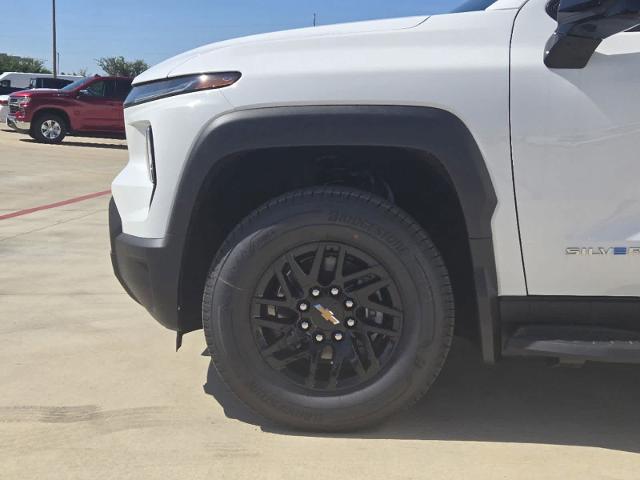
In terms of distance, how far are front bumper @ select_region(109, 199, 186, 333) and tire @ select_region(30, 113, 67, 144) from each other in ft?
51.7

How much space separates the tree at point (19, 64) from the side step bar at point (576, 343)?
73.4 m

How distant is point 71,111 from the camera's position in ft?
56.2

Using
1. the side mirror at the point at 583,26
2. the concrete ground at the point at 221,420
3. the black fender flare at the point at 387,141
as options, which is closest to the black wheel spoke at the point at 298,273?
the black fender flare at the point at 387,141

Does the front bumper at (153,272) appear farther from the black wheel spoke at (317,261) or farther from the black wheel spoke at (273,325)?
the black wheel spoke at (317,261)

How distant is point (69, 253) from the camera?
5.68 m

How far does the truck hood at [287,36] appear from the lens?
2.56 metres

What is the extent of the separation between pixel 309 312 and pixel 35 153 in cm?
1351

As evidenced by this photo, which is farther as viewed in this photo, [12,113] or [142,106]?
[12,113]

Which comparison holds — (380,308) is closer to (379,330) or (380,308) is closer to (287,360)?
(379,330)

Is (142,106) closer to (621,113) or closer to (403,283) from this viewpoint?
(403,283)

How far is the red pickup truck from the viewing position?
1698 centimetres

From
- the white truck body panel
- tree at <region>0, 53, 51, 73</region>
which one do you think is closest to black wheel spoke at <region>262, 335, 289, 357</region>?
the white truck body panel

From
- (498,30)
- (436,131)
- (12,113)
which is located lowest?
(436,131)

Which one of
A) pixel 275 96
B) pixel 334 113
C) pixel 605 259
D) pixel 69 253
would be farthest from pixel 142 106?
pixel 69 253
